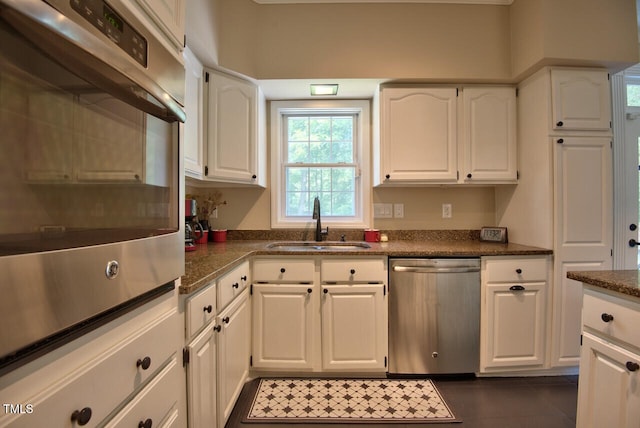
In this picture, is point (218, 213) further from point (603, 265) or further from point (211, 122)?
point (603, 265)

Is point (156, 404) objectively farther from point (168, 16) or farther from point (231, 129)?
point (231, 129)

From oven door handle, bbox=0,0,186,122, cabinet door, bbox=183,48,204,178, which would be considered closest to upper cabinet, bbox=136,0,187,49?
oven door handle, bbox=0,0,186,122

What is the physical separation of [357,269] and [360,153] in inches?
45.2

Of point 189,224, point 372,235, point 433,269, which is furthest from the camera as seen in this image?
point 372,235

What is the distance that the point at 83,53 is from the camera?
1.50 feet

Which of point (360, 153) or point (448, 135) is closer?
point (448, 135)

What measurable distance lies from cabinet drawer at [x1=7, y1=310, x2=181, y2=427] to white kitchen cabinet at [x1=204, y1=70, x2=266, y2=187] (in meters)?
1.33

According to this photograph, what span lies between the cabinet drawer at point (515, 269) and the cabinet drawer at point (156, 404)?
6.22ft

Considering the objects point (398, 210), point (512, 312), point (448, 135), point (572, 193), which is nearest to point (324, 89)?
point (448, 135)

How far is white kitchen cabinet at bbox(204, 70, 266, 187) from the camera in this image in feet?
Answer: 6.21

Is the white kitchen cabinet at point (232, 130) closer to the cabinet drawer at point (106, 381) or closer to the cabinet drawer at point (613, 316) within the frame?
the cabinet drawer at point (106, 381)

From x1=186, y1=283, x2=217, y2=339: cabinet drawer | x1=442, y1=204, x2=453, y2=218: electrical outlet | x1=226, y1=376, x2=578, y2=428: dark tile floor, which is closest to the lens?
x1=186, y1=283, x2=217, y2=339: cabinet drawer

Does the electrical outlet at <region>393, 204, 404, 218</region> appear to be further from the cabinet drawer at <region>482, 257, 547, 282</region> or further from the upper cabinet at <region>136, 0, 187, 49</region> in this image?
the upper cabinet at <region>136, 0, 187, 49</region>

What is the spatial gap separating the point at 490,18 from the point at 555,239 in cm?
173
